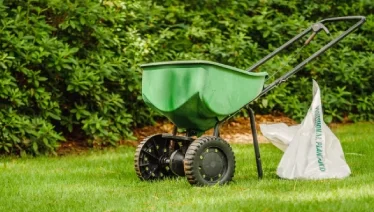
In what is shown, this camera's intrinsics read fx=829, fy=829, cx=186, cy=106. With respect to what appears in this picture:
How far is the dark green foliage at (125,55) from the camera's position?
798 cm

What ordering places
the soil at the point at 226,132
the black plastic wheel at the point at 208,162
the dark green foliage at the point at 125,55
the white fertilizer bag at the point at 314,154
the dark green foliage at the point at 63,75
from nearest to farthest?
the black plastic wheel at the point at 208,162
the white fertilizer bag at the point at 314,154
the dark green foliage at the point at 63,75
the dark green foliage at the point at 125,55
the soil at the point at 226,132

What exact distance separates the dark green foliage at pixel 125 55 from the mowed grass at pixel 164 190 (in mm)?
875

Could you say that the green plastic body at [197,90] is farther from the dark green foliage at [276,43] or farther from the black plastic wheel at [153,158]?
the dark green foliage at [276,43]

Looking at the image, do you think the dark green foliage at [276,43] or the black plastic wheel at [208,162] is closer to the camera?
the black plastic wheel at [208,162]

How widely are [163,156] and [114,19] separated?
127 inches

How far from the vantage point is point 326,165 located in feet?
19.1

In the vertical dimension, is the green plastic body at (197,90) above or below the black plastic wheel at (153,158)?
above

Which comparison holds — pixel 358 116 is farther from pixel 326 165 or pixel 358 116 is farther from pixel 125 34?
pixel 326 165

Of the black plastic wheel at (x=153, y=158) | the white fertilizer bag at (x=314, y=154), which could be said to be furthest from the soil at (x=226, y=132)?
the white fertilizer bag at (x=314, y=154)

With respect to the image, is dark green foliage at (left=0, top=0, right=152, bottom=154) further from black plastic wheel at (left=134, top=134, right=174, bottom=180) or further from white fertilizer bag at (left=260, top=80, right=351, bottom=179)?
white fertilizer bag at (left=260, top=80, right=351, bottom=179)

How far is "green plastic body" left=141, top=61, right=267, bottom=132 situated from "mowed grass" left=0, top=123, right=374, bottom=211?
0.48 metres

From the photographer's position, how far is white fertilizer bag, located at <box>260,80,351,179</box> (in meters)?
5.80

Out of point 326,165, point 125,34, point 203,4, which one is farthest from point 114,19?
point 326,165

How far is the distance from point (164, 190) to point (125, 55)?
3708 mm
